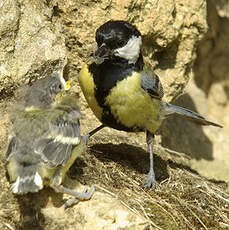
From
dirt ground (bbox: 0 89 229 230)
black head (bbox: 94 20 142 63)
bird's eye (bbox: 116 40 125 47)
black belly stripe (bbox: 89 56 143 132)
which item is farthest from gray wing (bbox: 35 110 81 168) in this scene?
bird's eye (bbox: 116 40 125 47)

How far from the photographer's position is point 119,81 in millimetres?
4367

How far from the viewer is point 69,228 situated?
140 inches

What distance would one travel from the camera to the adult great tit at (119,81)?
429cm

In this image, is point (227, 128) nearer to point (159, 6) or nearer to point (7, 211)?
point (159, 6)

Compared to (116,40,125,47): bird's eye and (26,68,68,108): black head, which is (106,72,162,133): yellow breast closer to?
(116,40,125,47): bird's eye

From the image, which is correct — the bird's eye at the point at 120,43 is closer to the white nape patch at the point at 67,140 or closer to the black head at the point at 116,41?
the black head at the point at 116,41

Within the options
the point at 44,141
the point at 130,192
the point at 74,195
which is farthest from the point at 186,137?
the point at 44,141

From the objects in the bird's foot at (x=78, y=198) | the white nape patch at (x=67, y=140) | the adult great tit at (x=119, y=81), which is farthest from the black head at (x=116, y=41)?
the bird's foot at (x=78, y=198)

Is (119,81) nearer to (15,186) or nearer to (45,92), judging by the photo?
(45,92)

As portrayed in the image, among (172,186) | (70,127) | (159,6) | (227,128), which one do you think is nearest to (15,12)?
(70,127)

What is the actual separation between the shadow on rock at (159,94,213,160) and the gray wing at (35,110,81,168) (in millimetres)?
2911

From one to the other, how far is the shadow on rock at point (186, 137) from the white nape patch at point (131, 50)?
7.52ft

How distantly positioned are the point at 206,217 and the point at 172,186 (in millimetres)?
527

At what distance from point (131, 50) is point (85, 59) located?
1114mm
